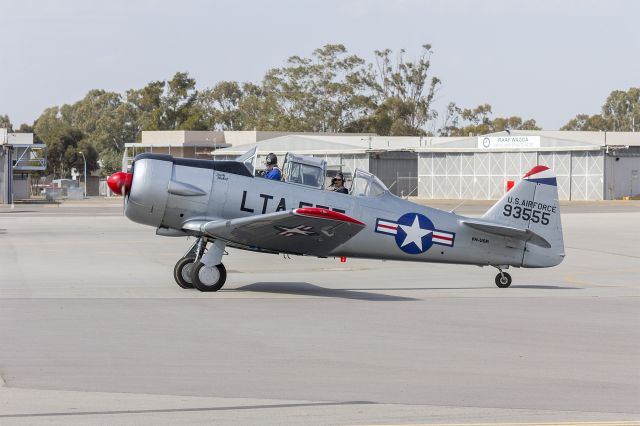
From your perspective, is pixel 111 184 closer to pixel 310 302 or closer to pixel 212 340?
pixel 310 302

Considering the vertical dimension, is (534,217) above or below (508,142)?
below

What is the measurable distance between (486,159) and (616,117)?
287ft

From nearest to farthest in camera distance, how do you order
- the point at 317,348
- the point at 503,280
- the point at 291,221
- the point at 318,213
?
the point at 317,348
the point at 318,213
the point at 291,221
the point at 503,280

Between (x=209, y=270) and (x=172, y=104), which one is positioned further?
(x=172, y=104)

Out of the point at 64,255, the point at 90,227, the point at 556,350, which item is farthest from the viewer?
the point at 90,227

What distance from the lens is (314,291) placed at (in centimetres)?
1482

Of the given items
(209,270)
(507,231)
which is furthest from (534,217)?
(209,270)

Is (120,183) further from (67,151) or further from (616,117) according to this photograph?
(616,117)

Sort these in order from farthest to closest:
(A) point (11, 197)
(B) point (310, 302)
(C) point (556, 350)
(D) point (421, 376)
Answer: (A) point (11, 197), (B) point (310, 302), (C) point (556, 350), (D) point (421, 376)

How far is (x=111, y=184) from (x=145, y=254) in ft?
26.4

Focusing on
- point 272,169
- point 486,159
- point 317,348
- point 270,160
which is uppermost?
point 486,159

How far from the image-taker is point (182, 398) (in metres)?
7.09

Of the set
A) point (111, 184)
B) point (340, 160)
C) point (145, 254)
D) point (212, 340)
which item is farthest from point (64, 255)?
point (340, 160)

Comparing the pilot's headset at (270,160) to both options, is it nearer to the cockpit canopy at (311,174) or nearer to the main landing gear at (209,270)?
the cockpit canopy at (311,174)
